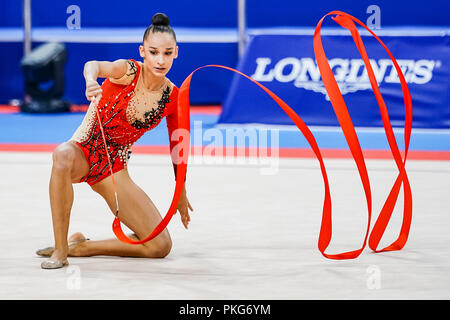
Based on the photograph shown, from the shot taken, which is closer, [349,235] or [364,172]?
[364,172]

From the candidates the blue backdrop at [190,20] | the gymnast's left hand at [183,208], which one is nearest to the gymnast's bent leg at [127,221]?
the gymnast's left hand at [183,208]

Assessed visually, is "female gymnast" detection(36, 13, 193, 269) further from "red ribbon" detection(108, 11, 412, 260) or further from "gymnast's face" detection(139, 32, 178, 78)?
"red ribbon" detection(108, 11, 412, 260)

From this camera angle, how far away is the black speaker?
34.3 ft

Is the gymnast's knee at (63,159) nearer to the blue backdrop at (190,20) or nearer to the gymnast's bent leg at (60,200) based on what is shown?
the gymnast's bent leg at (60,200)

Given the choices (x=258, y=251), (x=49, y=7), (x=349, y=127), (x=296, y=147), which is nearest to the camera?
(x=349, y=127)

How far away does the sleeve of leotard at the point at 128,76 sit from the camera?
355cm

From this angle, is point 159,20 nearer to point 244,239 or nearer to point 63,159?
point 63,159

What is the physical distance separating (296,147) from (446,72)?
1.96m

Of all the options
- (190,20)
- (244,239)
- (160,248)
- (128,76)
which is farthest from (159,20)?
(190,20)

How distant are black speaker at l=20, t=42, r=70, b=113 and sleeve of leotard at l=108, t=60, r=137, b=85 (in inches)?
282

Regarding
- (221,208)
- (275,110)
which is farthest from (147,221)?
(275,110)

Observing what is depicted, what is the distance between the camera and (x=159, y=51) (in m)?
3.48
